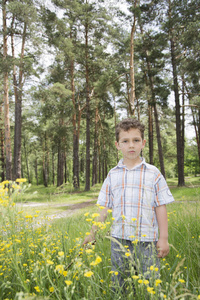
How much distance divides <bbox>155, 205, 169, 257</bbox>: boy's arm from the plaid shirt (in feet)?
0.16

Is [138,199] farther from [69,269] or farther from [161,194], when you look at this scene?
[69,269]

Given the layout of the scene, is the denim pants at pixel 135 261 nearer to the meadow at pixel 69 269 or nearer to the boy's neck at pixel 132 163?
the meadow at pixel 69 269

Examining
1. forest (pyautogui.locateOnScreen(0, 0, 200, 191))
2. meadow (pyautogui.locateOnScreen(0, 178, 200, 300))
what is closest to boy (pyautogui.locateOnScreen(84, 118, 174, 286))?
meadow (pyautogui.locateOnScreen(0, 178, 200, 300))

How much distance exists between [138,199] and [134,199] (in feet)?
0.12

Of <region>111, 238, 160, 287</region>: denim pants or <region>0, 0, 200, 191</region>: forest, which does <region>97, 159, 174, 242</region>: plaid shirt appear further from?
<region>0, 0, 200, 191</region>: forest

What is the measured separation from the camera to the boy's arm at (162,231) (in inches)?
72.9

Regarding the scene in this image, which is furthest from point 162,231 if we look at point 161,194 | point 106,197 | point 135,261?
point 106,197

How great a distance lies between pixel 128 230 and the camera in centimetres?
195

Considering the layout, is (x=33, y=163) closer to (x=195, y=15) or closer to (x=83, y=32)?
(x=83, y=32)

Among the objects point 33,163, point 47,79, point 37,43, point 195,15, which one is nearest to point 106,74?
point 37,43

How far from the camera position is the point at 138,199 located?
6.66 ft

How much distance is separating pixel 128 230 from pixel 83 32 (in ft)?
59.6

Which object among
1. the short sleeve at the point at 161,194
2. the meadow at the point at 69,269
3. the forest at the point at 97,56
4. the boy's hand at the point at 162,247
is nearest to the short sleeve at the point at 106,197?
the meadow at the point at 69,269

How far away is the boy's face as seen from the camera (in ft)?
7.11
